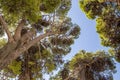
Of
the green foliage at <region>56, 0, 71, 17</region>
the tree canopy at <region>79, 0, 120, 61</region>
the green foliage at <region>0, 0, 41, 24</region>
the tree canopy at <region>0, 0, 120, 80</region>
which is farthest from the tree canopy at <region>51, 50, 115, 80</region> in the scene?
the green foliage at <region>0, 0, 41, 24</region>

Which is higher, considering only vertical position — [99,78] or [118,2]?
[118,2]

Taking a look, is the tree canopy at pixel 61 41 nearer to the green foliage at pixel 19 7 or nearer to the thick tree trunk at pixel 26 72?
the thick tree trunk at pixel 26 72

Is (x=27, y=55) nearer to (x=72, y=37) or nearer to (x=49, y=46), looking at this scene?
(x=49, y=46)

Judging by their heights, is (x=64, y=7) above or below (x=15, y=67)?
above

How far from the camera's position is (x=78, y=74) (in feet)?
72.7

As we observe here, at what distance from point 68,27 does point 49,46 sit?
98.0 inches

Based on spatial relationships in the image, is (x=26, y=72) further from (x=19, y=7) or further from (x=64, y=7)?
(x=19, y=7)

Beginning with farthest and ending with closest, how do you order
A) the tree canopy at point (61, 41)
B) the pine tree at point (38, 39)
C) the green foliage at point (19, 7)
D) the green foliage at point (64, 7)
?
the green foliage at point (64, 7) → the tree canopy at point (61, 41) → the pine tree at point (38, 39) → the green foliage at point (19, 7)

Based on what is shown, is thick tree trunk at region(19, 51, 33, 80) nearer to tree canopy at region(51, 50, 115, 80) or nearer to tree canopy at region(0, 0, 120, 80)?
tree canopy at region(0, 0, 120, 80)

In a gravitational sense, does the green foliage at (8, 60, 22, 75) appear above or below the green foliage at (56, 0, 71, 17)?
below

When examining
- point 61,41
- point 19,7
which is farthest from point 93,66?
point 19,7

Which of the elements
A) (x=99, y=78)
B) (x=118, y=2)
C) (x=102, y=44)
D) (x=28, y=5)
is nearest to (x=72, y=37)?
(x=102, y=44)

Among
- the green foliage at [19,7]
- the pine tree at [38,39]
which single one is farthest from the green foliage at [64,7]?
the green foliage at [19,7]

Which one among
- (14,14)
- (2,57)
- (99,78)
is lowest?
(2,57)
